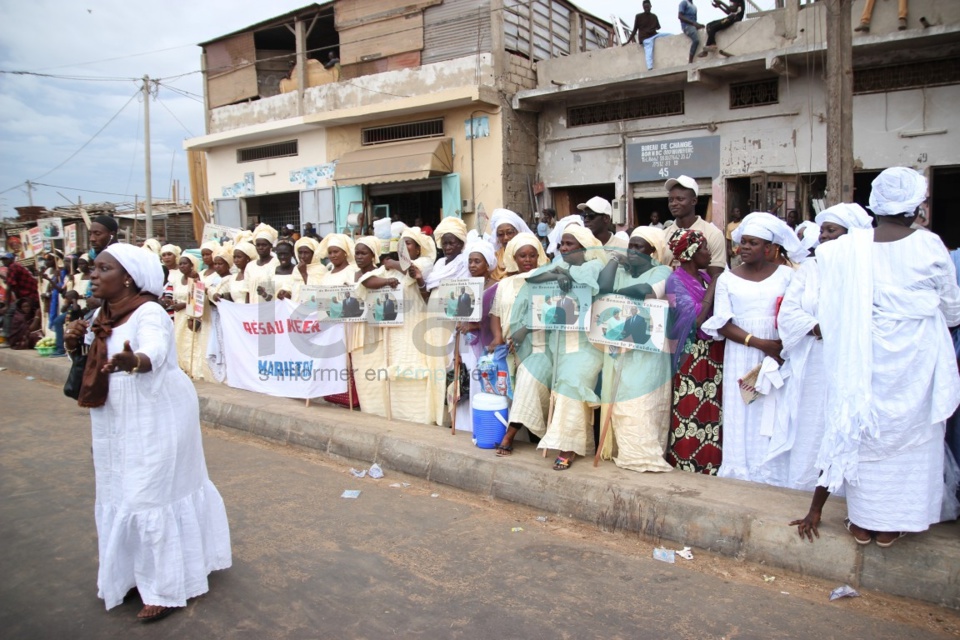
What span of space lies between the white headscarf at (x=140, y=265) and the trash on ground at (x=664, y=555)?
3.17 meters

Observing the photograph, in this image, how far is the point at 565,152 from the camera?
49.6 feet

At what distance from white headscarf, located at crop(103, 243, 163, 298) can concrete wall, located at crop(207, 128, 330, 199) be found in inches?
588

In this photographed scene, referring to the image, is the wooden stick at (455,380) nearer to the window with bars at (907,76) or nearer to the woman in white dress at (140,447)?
the woman in white dress at (140,447)

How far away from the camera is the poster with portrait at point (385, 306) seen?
6.78m

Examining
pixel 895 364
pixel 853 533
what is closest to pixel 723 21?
pixel 895 364

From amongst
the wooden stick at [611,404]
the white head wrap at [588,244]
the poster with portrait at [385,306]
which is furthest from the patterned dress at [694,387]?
the poster with portrait at [385,306]

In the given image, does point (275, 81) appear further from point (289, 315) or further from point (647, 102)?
point (289, 315)

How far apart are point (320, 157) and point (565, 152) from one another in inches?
266

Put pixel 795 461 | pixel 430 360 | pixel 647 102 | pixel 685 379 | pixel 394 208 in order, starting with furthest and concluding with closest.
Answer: pixel 394 208 → pixel 647 102 → pixel 430 360 → pixel 685 379 → pixel 795 461

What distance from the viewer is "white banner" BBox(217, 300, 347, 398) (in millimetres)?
7516

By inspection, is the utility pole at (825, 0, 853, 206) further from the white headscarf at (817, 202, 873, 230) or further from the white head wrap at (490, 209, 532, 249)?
the white head wrap at (490, 209, 532, 249)

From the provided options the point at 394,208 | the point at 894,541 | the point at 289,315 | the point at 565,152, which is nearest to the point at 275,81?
the point at 394,208

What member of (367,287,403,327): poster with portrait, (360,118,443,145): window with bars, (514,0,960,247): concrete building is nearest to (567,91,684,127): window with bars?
(514,0,960,247): concrete building

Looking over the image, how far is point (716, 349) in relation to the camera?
16.2 ft
